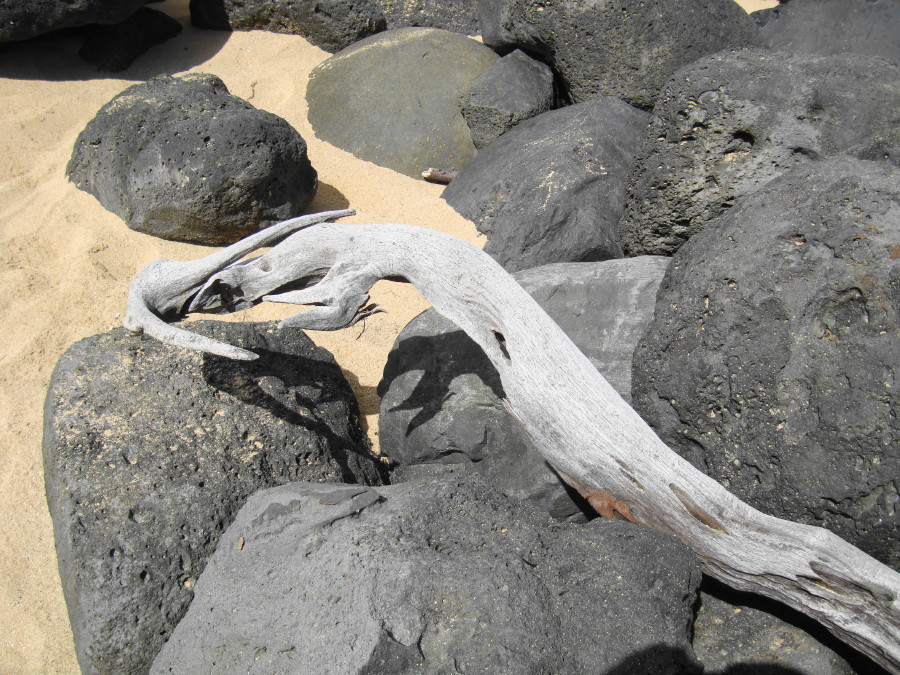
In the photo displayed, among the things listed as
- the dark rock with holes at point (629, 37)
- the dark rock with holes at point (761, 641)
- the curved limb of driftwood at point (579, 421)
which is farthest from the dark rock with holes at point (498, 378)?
the dark rock with holes at point (629, 37)

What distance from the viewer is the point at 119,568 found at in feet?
6.56

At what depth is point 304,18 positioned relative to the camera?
6293mm

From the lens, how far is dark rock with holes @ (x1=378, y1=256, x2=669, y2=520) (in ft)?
8.12

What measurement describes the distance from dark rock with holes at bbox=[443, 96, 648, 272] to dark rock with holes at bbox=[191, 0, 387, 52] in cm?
282

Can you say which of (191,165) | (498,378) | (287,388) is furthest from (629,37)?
(287,388)

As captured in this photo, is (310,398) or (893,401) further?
(310,398)

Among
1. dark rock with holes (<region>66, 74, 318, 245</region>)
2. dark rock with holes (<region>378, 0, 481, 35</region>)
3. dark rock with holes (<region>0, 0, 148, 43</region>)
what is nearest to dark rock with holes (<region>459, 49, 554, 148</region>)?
dark rock with holes (<region>66, 74, 318, 245</region>)

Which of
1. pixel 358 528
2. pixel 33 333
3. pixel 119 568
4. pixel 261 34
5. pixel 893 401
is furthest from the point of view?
pixel 261 34

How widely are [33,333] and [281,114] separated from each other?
2.99 meters

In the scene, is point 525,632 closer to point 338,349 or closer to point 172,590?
point 172,590

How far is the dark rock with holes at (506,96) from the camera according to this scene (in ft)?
15.8

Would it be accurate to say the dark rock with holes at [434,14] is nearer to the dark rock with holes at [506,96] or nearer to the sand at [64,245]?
the sand at [64,245]

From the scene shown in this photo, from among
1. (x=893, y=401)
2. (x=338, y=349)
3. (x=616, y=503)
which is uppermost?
(x=893, y=401)

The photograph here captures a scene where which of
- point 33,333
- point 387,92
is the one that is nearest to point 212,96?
point 387,92
